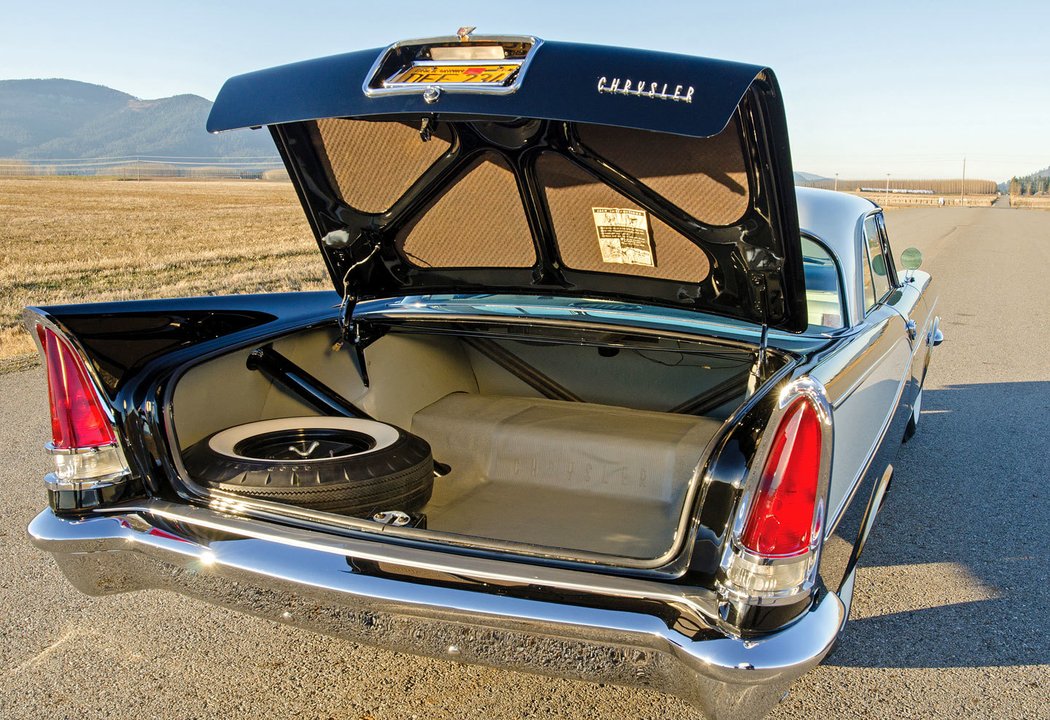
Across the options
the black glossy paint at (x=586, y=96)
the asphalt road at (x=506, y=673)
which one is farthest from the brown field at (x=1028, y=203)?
the black glossy paint at (x=586, y=96)

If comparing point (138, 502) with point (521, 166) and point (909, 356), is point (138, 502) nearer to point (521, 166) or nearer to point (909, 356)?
point (521, 166)

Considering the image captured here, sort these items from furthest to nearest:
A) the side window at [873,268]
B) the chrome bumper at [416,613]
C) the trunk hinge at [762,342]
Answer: the side window at [873,268] < the trunk hinge at [762,342] < the chrome bumper at [416,613]

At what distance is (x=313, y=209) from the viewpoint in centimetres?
316

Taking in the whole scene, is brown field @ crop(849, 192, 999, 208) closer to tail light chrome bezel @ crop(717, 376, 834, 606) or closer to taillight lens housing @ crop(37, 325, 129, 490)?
tail light chrome bezel @ crop(717, 376, 834, 606)

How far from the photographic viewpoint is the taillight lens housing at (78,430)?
236 centimetres

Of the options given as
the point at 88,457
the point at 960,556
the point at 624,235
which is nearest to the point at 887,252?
the point at 960,556

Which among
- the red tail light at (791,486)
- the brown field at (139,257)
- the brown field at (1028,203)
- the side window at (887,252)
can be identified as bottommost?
the brown field at (1028,203)

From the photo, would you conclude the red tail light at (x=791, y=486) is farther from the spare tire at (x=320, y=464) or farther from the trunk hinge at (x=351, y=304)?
the trunk hinge at (x=351, y=304)

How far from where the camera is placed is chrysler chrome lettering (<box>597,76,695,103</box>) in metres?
1.98

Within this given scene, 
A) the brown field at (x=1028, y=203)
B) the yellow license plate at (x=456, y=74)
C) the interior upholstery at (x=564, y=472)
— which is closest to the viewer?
the yellow license plate at (x=456, y=74)

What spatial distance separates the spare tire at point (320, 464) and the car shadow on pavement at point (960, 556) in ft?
4.57

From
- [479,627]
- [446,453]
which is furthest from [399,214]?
[479,627]

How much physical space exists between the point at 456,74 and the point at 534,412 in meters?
1.66

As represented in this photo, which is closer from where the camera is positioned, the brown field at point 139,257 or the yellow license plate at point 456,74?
the yellow license plate at point 456,74
